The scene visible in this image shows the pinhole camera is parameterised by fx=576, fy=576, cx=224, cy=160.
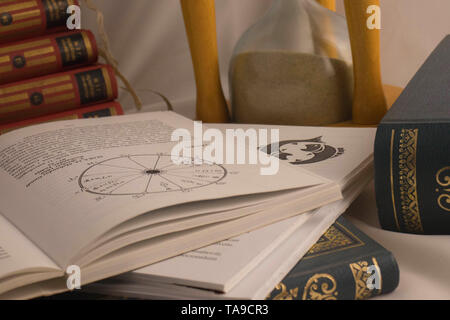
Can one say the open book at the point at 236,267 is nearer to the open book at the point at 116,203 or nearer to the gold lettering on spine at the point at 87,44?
the open book at the point at 116,203

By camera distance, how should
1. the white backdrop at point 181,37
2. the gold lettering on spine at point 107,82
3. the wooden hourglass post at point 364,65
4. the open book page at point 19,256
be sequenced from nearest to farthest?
the open book page at point 19,256, the wooden hourglass post at point 364,65, the gold lettering on spine at point 107,82, the white backdrop at point 181,37

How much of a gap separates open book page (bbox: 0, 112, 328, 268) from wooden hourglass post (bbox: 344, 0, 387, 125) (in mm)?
199

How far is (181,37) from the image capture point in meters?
0.96

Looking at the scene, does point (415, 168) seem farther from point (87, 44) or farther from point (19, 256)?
point (87, 44)

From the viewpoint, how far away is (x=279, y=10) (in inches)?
24.8

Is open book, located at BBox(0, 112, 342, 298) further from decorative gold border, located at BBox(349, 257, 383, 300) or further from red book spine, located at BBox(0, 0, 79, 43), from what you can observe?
red book spine, located at BBox(0, 0, 79, 43)

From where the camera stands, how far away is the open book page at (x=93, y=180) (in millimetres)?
348

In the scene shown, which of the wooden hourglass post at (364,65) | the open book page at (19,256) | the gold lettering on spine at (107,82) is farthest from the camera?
the gold lettering on spine at (107,82)

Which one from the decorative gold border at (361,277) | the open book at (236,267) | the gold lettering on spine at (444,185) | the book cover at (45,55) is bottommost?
the decorative gold border at (361,277)

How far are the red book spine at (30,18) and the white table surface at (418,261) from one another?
45 cm

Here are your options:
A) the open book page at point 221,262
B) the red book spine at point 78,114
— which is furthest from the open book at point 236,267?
the red book spine at point 78,114

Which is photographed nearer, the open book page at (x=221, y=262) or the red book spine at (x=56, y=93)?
the open book page at (x=221, y=262)

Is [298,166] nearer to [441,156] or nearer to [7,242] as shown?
[441,156]

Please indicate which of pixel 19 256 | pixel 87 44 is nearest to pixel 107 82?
pixel 87 44
